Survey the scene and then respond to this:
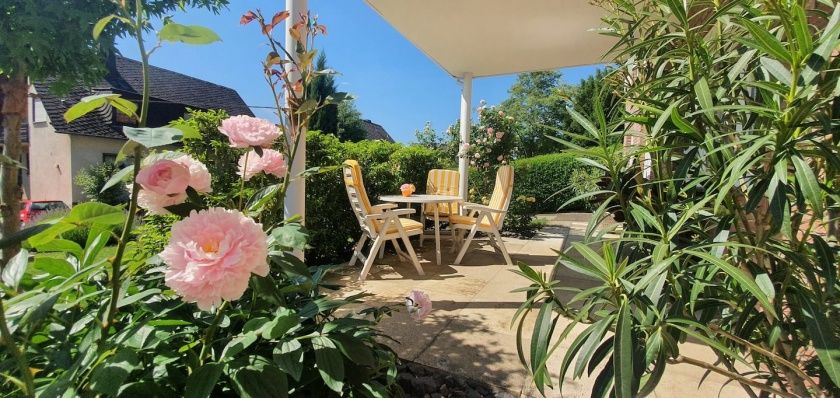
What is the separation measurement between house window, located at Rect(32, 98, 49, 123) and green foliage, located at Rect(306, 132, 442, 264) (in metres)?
13.6

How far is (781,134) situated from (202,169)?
1.16 meters

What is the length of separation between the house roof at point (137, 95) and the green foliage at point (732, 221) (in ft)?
38.2

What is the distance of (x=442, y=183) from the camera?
5.83 meters

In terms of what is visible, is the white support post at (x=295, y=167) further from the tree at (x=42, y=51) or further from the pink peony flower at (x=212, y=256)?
the pink peony flower at (x=212, y=256)

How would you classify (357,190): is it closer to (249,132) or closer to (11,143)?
(11,143)

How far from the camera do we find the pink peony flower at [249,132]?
34.7 inches

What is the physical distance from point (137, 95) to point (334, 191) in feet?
42.9

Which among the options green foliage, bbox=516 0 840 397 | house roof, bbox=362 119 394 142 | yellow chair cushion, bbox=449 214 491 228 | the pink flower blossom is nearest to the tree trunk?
the pink flower blossom

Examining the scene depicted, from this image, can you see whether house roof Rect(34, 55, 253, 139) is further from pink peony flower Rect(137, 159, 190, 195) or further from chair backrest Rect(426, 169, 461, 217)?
pink peony flower Rect(137, 159, 190, 195)

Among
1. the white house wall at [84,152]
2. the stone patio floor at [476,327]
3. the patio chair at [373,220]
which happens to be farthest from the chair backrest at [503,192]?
the white house wall at [84,152]

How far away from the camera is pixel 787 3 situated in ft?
2.81

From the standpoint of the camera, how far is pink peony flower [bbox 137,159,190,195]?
0.62 meters

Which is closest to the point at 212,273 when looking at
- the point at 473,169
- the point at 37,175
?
the point at 473,169

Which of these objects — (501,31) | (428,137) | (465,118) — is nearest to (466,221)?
(501,31)
